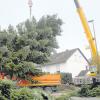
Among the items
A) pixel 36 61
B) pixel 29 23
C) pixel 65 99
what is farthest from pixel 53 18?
pixel 65 99

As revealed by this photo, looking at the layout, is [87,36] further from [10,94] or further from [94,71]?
[10,94]

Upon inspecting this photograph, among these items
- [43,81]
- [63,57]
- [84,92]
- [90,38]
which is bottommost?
[84,92]

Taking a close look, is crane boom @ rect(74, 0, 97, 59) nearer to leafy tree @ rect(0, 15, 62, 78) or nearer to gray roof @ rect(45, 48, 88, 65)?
leafy tree @ rect(0, 15, 62, 78)

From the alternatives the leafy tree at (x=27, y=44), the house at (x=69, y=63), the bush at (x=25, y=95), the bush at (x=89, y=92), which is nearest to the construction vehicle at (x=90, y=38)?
the leafy tree at (x=27, y=44)

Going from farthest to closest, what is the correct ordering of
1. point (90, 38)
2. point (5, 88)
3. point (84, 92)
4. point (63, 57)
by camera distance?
point (63, 57) < point (90, 38) < point (84, 92) < point (5, 88)

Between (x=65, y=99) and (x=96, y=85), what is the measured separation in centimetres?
1203

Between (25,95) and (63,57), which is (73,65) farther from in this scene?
(25,95)

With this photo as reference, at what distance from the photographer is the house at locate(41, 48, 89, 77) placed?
6993 cm

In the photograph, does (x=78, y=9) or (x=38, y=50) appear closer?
(x=38, y=50)

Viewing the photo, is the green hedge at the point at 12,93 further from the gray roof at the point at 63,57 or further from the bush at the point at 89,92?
the gray roof at the point at 63,57

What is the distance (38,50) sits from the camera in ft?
104

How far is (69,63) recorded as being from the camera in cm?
7038

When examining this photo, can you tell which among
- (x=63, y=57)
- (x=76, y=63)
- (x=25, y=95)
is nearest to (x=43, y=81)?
(x=25, y=95)

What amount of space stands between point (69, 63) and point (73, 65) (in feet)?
2.76
